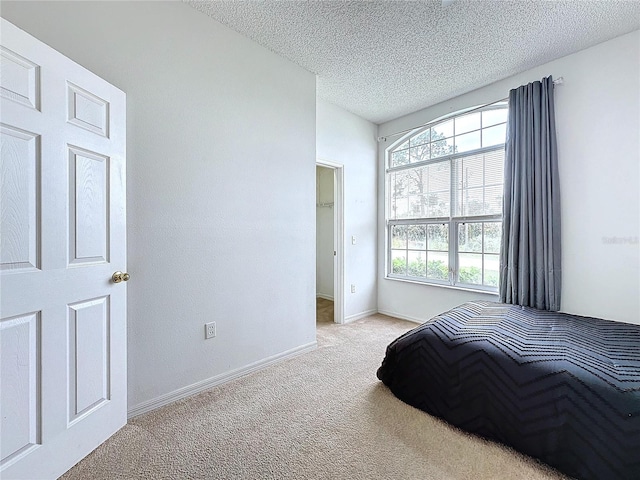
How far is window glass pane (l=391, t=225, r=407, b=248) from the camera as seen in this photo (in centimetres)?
389

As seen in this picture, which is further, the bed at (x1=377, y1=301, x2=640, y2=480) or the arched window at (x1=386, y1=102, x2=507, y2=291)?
the arched window at (x1=386, y1=102, x2=507, y2=291)

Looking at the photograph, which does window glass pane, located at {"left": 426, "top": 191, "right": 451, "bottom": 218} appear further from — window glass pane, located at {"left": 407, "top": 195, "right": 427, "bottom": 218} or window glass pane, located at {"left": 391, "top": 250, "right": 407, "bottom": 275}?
window glass pane, located at {"left": 391, "top": 250, "right": 407, "bottom": 275}

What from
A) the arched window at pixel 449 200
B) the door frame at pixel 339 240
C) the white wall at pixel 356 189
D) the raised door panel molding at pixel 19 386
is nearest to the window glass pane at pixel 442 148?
the arched window at pixel 449 200

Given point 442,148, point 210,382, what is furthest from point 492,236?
point 210,382

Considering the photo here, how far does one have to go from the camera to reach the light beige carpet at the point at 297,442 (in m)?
1.34

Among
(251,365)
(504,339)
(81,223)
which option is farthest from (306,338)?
(81,223)

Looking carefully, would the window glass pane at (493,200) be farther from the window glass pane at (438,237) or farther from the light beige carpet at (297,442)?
the light beige carpet at (297,442)

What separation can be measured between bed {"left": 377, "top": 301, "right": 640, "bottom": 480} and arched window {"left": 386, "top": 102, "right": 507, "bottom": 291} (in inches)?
46.9

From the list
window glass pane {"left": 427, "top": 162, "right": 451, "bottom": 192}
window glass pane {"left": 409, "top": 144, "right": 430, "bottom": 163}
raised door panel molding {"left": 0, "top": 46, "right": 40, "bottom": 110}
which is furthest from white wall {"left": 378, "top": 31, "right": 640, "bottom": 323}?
raised door panel molding {"left": 0, "top": 46, "right": 40, "bottom": 110}

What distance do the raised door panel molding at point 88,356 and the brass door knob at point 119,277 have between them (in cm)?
11

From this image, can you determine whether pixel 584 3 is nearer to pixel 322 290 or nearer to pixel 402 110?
pixel 402 110

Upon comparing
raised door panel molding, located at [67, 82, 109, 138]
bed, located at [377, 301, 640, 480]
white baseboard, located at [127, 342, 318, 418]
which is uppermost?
raised door panel molding, located at [67, 82, 109, 138]

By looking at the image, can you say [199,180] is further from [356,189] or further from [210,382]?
[356,189]

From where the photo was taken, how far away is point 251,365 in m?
2.35
